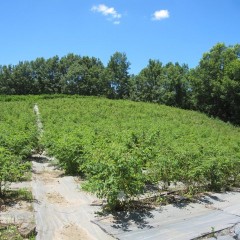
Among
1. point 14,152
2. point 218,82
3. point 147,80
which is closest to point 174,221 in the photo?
point 14,152

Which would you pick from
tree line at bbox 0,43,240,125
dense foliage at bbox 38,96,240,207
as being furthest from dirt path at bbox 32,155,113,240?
tree line at bbox 0,43,240,125

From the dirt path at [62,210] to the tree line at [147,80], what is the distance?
1422 inches

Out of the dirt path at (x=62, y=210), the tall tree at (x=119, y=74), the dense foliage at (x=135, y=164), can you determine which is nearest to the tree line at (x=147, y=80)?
the tall tree at (x=119, y=74)

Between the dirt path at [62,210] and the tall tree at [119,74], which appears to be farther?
the tall tree at [119,74]

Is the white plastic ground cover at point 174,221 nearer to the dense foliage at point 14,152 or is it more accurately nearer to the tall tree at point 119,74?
the dense foliage at point 14,152

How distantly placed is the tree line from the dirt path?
119 ft

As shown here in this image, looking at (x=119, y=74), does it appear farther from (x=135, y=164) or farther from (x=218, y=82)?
(x=135, y=164)

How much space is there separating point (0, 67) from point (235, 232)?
76.7 m

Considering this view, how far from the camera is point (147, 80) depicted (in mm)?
58500

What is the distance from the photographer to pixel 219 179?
386 inches

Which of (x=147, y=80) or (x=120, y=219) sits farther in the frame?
(x=147, y=80)

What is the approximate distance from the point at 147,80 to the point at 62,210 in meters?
51.9

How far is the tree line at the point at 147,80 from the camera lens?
4531 cm

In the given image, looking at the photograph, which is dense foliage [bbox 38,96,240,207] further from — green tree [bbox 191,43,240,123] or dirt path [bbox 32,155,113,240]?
green tree [bbox 191,43,240,123]
